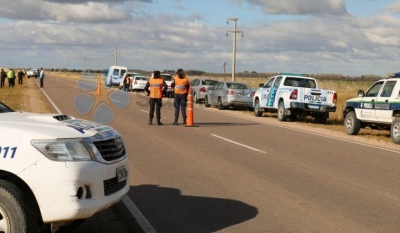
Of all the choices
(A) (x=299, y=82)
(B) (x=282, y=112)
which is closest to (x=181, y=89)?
(B) (x=282, y=112)

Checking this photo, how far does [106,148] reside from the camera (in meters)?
4.99

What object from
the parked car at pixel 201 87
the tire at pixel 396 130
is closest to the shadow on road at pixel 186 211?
the tire at pixel 396 130

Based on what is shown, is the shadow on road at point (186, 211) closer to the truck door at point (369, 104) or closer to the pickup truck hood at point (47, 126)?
the pickup truck hood at point (47, 126)

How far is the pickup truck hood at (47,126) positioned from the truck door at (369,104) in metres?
12.8

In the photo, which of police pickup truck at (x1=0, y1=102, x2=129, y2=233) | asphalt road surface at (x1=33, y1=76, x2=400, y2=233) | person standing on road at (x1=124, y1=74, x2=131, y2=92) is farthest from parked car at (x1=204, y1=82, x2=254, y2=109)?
police pickup truck at (x1=0, y1=102, x2=129, y2=233)

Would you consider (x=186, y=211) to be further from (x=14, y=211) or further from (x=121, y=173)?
(x=14, y=211)

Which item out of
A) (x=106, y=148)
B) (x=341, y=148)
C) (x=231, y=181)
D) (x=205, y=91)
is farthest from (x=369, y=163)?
(x=205, y=91)

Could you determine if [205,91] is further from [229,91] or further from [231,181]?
[231,181]

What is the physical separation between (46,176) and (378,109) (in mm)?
13527

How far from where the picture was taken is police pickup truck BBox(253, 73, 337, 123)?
21125 millimetres

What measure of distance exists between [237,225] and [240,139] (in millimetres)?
8702

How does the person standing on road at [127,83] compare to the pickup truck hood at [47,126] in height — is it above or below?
below

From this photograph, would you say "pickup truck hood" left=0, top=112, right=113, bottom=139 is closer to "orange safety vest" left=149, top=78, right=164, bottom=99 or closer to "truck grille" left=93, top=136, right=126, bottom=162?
"truck grille" left=93, top=136, right=126, bottom=162

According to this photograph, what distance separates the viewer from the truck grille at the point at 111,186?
4870 millimetres
